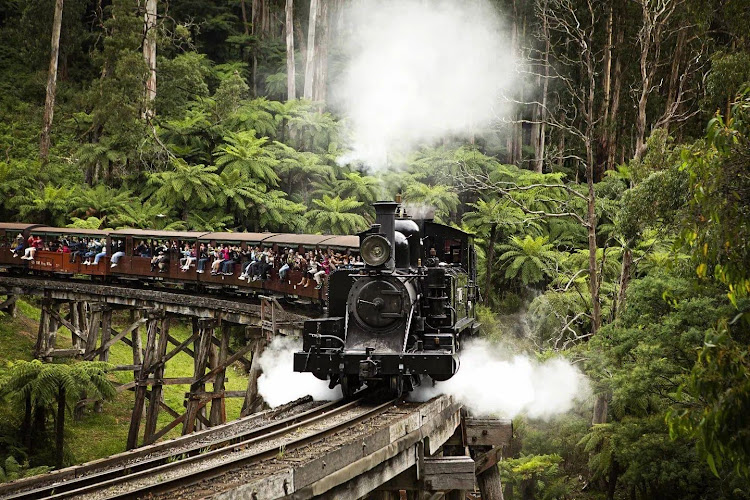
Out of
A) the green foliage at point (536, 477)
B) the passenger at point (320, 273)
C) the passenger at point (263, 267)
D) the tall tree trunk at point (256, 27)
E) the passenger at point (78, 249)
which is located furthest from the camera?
the tall tree trunk at point (256, 27)

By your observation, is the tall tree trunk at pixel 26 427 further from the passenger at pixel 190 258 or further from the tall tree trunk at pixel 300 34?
the tall tree trunk at pixel 300 34

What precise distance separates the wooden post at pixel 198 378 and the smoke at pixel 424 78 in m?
17.5

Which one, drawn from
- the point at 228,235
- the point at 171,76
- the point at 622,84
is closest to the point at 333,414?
the point at 228,235

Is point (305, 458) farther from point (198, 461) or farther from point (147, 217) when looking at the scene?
point (147, 217)

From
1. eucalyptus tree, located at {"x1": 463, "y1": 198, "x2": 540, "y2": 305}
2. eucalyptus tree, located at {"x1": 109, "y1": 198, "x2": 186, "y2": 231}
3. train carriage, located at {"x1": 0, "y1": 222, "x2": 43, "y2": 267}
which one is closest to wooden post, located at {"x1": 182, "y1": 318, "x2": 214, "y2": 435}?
train carriage, located at {"x1": 0, "y1": 222, "x2": 43, "y2": 267}

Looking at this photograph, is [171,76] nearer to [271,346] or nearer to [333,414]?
[271,346]

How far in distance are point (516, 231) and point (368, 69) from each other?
46.9 ft

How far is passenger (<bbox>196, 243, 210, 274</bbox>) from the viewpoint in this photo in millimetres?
20484

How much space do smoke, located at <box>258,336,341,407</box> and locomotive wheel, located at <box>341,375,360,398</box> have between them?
54cm

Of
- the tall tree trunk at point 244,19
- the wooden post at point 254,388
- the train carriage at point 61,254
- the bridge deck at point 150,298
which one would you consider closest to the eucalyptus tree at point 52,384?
the wooden post at point 254,388

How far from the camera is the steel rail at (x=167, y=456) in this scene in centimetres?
675

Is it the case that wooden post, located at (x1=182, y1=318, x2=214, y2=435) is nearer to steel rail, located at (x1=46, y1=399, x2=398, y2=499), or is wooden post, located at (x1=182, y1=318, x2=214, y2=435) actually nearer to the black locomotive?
the black locomotive

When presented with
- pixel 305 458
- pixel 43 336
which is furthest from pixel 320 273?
pixel 43 336

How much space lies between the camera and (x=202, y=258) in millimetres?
20625
